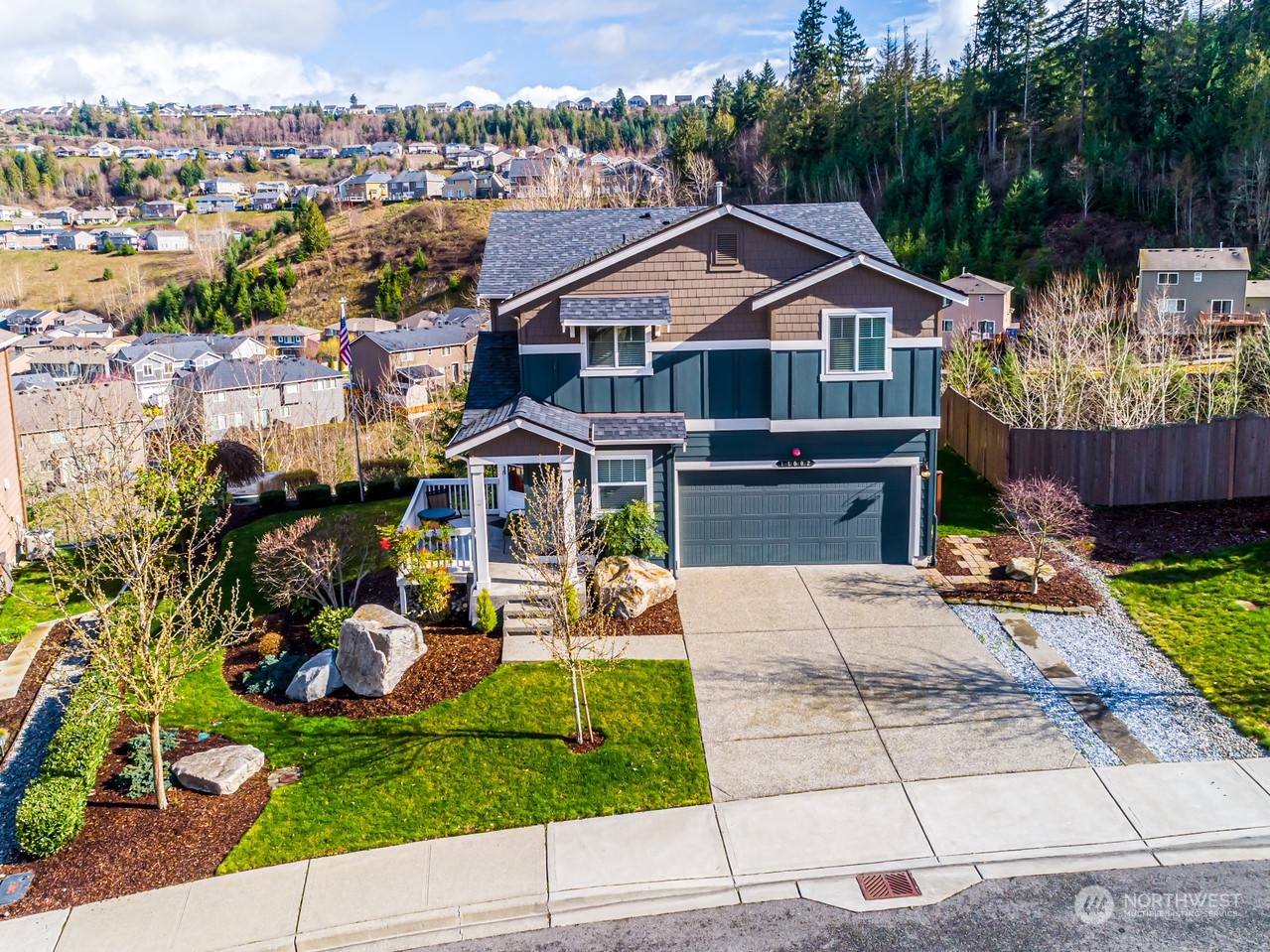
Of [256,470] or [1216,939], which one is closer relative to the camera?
[1216,939]

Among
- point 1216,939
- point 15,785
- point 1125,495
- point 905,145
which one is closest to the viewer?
point 1216,939

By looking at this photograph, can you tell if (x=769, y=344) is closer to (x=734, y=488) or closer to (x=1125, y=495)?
(x=734, y=488)

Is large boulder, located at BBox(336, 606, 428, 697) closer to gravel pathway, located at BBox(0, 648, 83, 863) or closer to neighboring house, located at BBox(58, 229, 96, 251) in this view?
gravel pathway, located at BBox(0, 648, 83, 863)

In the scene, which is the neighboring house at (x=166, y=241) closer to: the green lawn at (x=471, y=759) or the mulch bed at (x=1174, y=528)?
the green lawn at (x=471, y=759)

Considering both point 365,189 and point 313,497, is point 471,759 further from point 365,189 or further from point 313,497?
point 365,189

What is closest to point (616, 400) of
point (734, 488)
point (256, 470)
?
point (734, 488)

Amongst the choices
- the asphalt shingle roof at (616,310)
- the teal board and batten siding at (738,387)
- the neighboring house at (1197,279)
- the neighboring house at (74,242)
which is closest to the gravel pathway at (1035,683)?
the teal board and batten siding at (738,387)

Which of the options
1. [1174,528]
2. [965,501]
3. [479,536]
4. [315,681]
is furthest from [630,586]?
[1174,528]
